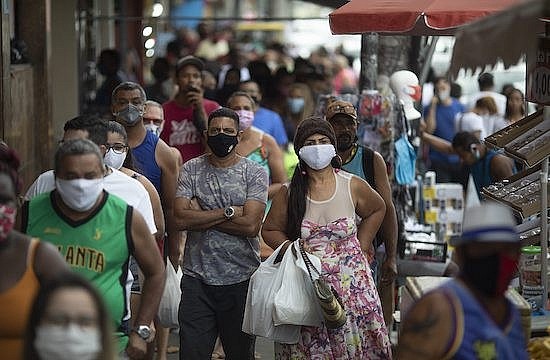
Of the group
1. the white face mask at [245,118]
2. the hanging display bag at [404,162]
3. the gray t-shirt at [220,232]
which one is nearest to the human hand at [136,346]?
the gray t-shirt at [220,232]

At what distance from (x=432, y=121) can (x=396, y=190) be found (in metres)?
6.99

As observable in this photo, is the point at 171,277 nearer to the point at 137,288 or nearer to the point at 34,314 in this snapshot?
the point at 137,288

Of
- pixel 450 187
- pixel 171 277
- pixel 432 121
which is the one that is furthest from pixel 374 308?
pixel 432 121

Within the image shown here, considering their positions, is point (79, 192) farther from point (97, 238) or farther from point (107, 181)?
point (107, 181)

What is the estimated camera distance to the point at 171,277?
8.31 meters

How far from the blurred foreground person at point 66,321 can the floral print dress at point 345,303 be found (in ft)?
9.52

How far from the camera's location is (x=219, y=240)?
26.7ft

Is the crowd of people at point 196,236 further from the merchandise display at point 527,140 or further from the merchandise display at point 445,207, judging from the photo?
the merchandise display at point 445,207

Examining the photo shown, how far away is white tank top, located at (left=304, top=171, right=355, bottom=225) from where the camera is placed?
767 cm

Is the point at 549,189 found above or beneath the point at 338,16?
beneath

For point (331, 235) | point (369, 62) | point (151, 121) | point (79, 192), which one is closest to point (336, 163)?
point (331, 235)

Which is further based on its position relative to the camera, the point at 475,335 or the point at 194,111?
the point at 194,111

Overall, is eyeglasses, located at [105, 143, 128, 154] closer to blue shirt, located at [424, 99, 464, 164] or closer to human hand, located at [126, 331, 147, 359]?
human hand, located at [126, 331, 147, 359]

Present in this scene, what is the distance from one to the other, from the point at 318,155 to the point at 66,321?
3176 millimetres
